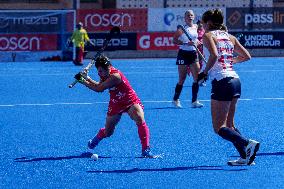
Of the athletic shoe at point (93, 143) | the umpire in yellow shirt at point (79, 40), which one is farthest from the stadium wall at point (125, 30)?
the athletic shoe at point (93, 143)

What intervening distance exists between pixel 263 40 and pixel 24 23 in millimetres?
A: 11375

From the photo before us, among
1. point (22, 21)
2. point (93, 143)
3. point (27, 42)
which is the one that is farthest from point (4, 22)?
point (93, 143)

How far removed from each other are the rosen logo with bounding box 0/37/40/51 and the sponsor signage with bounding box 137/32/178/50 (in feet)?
16.2

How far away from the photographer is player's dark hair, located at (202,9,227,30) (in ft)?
31.1

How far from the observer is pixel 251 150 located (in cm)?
949

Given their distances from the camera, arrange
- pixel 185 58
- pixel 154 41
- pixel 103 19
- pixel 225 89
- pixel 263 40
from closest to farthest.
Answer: pixel 225 89, pixel 185 58, pixel 103 19, pixel 154 41, pixel 263 40

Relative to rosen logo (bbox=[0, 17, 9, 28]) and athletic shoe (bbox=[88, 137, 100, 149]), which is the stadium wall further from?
athletic shoe (bbox=[88, 137, 100, 149])

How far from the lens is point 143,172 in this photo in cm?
934

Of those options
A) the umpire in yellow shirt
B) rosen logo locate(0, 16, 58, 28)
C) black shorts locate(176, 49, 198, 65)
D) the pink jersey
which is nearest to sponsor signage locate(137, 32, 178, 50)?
the umpire in yellow shirt

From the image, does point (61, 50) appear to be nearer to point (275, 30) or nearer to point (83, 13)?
point (83, 13)

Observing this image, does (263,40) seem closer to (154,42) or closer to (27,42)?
(154,42)

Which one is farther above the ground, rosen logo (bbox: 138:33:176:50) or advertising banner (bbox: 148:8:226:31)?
advertising banner (bbox: 148:8:226:31)

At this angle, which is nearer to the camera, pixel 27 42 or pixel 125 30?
pixel 27 42

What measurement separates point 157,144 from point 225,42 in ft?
8.38
